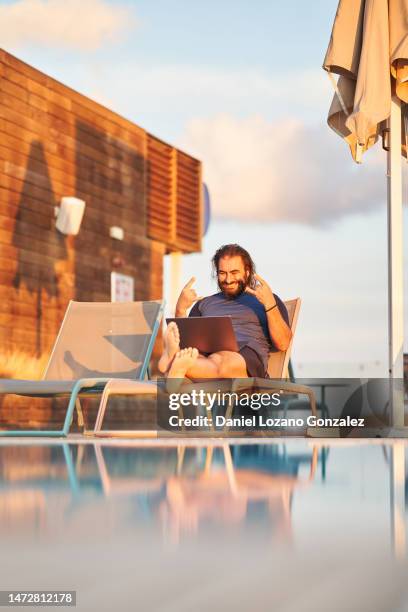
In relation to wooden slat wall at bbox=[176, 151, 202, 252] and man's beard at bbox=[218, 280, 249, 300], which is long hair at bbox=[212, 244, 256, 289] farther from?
wooden slat wall at bbox=[176, 151, 202, 252]

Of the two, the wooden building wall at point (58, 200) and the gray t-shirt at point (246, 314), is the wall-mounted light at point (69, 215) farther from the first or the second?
the gray t-shirt at point (246, 314)

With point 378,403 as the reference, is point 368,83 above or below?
above

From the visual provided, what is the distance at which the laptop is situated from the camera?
5.13 m

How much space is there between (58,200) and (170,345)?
6.48m

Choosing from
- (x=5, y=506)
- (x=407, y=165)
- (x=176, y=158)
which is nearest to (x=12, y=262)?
(x=176, y=158)

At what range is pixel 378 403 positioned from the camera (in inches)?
211

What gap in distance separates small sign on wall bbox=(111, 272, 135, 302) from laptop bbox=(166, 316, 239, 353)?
22.9 ft

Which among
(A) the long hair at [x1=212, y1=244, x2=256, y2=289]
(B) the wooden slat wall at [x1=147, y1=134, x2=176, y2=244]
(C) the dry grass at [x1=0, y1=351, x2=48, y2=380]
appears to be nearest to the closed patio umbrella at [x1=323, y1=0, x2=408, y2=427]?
(A) the long hair at [x1=212, y1=244, x2=256, y2=289]

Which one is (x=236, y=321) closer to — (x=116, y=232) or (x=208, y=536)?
(x=208, y=536)

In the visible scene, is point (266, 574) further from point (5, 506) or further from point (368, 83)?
point (368, 83)

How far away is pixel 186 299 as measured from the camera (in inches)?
214

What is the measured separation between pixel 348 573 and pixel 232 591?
0.16 m

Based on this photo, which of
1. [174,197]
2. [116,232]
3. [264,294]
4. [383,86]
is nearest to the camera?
[383,86]

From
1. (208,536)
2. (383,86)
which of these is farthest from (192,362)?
(208,536)
